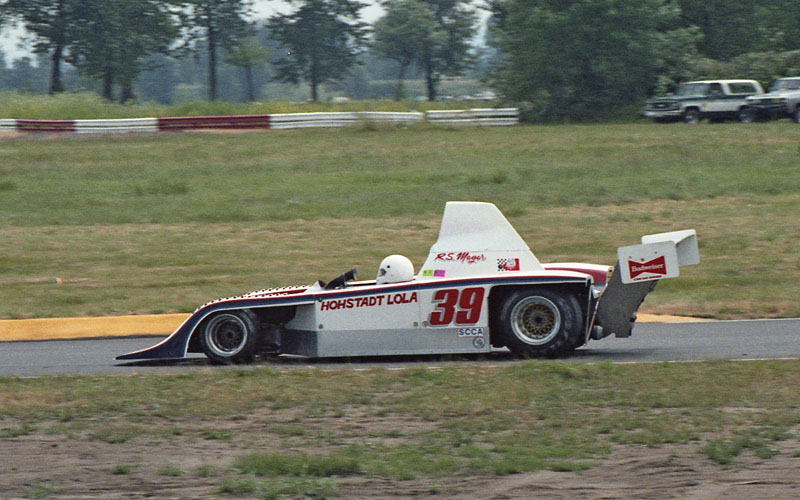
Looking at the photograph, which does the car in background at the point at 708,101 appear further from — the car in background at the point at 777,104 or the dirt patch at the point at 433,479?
the dirt patch at the point at 433,479

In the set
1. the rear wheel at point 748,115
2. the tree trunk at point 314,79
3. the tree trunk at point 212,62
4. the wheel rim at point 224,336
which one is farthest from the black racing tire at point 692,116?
the tree trunk at point 314,79

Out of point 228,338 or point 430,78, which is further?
point 430,78

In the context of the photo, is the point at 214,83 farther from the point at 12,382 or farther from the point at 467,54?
the point at 12,382

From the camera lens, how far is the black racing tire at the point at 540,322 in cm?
941

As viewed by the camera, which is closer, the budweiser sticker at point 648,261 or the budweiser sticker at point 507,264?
the budweiser sticker at point 648,261

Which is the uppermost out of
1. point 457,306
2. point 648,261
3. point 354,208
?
point 354,208

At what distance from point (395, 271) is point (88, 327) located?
4.76 meters

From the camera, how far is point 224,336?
9891 millimetres

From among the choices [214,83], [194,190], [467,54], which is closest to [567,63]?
[194,190]

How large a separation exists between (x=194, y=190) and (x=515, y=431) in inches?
691

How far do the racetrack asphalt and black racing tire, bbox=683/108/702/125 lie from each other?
2730 cm

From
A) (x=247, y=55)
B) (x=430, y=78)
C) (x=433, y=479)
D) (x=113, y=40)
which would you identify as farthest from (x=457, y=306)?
(x=430, y=78)

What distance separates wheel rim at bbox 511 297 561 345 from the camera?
31.0 ft

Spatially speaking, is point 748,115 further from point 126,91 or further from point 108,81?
point 126,91
